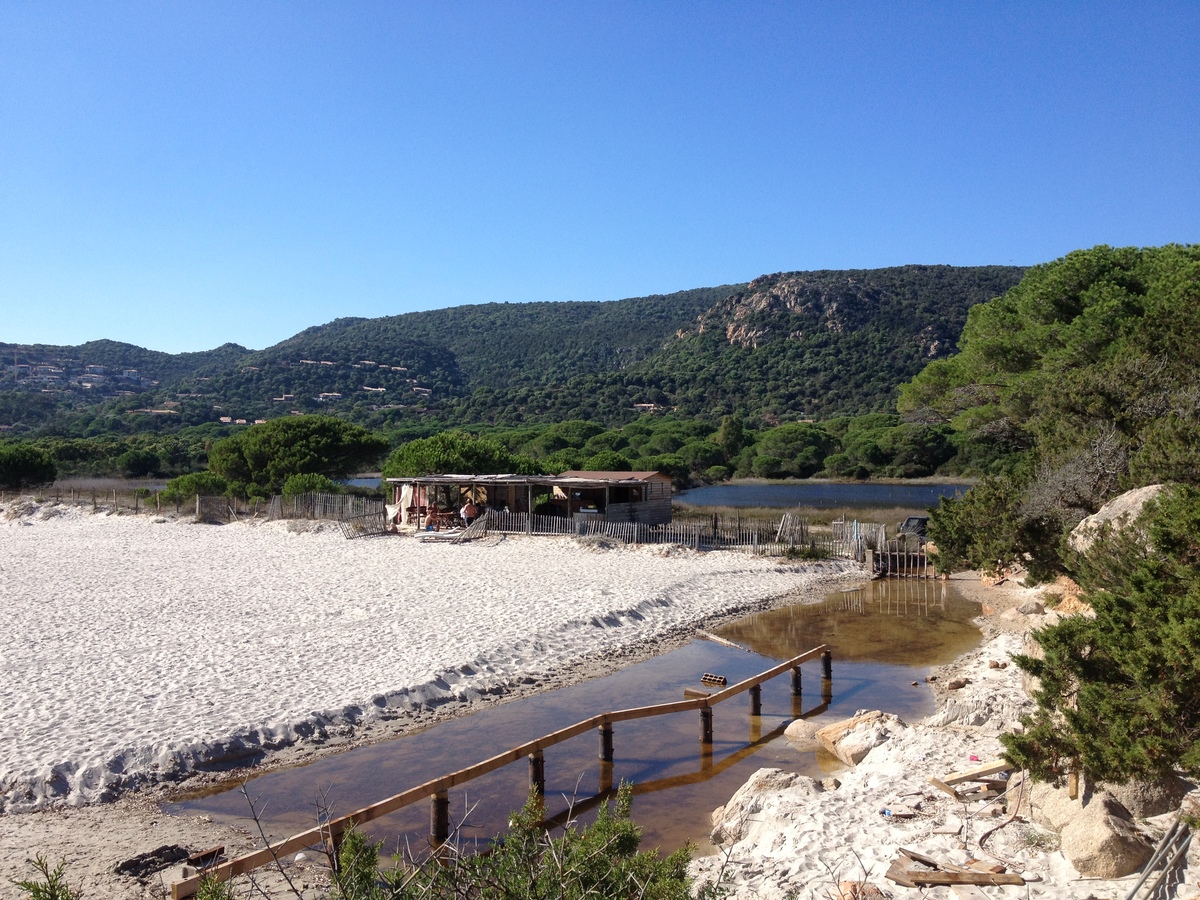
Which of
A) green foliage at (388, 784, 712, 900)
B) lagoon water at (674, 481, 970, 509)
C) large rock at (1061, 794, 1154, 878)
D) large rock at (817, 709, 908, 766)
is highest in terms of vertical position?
green foliage at (388, 784, 712, 900)

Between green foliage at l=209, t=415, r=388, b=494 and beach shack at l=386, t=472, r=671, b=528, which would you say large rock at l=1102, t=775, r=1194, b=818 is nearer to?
beach shack at l=386, t=472, r=671, b=528

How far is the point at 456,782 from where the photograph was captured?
8188mm

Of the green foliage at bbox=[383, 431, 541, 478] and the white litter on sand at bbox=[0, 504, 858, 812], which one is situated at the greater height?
the green foliage at bbox=[383, 431, 541, 478]

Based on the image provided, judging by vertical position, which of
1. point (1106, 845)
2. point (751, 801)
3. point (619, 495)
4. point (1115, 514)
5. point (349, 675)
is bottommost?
point (751, 801)

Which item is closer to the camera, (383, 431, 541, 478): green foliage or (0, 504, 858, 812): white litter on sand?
(0, 504, 858, 812): white litter on sand

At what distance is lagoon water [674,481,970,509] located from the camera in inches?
1818

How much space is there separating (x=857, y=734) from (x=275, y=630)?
34.5ft

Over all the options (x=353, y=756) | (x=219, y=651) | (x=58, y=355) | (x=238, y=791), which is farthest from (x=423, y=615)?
(x=58, y=355)

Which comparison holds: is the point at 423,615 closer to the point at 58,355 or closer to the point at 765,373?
the point at 765,373

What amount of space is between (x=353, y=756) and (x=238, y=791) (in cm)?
143

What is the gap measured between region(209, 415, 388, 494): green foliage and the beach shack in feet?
28.4

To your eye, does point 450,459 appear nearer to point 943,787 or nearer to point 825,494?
point 825,494

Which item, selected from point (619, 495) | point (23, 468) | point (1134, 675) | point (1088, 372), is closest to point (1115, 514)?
point (1134, 675)

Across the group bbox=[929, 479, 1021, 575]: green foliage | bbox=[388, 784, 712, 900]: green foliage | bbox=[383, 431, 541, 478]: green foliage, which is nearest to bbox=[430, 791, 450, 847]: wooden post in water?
bbox=[388, 784, 712, 900]: green foliage
